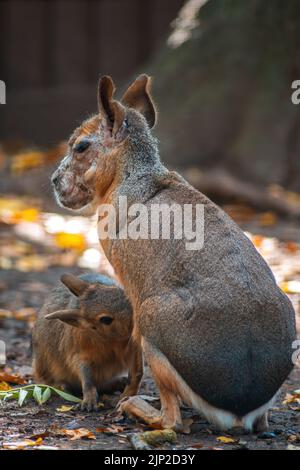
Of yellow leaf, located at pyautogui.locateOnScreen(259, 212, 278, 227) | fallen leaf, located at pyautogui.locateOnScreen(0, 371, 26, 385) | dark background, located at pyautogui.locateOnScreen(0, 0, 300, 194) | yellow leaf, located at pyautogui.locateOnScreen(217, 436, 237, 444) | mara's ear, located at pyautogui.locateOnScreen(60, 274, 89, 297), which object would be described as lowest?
yellow leaf, located at pyautogui.locateOnScreen(217, 436, 237, 444)

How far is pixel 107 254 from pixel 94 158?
494 mm

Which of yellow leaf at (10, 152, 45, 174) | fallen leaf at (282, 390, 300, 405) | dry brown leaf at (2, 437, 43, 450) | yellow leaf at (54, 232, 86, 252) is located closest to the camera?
dry brown leaf at (2, 437, 43, 450)

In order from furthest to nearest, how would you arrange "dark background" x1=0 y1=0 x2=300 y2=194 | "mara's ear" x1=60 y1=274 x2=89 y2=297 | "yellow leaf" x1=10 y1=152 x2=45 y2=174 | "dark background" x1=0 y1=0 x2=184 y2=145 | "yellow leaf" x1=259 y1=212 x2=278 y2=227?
1. "dark background" x1=0 y1=0 x2=184 y2=145
2. "yellow leaf" x1=10 y1=152 x2=45 y2=174
3. "dark background" x1=0 y1=0 x2=300 y2=194
4. "yellow leaf" x1=259 y1=212 x2=278 y2=227
5. "mara's ear" x1=60 y1=274 x2=89 y2=297

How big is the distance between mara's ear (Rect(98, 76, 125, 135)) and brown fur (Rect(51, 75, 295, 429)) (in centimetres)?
46

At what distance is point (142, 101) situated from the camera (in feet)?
16.6

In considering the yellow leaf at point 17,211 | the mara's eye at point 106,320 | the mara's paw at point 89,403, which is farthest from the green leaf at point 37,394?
the yellow leaf at point 17,211

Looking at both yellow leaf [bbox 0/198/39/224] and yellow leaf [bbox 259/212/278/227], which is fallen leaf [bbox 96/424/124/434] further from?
yellow leaf [bbox 259/212/278/227]

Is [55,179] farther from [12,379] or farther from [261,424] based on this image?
[261,424]

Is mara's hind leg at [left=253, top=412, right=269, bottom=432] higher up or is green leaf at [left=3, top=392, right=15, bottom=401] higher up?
green leaf at [left=3, top=392, right=15, bottom=401]

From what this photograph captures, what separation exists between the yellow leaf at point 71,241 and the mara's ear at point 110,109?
376 centimetres

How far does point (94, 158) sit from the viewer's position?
4.77m

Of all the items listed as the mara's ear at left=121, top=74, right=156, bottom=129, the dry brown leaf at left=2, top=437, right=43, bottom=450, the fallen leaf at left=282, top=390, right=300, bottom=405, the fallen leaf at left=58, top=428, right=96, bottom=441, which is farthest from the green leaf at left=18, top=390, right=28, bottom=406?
the mara's ear at left=121, top=74, right=156, bottom=129

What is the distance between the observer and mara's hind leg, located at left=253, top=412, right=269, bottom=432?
4.29m

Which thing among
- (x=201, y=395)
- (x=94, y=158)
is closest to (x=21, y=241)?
(x=94, y=158)
